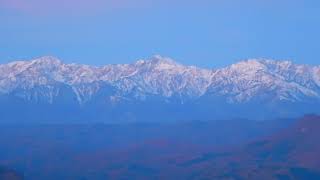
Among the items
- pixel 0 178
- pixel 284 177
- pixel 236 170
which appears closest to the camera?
pixel 0 178

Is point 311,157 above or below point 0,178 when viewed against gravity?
above

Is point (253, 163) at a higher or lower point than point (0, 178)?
higher

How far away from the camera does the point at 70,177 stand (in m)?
196

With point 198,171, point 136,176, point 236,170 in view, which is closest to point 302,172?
point 236,170

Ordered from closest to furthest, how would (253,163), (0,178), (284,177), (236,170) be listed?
(0,178), (284,177), (236,170), (253,163)

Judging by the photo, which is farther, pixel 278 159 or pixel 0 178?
pixel 278 159

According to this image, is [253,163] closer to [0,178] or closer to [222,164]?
[222,164]

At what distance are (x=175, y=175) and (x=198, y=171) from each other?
5950 mm

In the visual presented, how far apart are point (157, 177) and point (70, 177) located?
2049 centimetres

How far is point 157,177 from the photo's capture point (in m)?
194

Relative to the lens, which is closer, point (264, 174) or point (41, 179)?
point (264, 174)

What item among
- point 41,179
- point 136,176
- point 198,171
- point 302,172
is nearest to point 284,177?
point 302,172

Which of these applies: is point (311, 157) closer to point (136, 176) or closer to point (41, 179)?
point (136, 176)

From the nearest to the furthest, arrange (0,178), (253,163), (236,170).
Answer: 1. (0,178)
2. (236,170)
3. (253,163)
